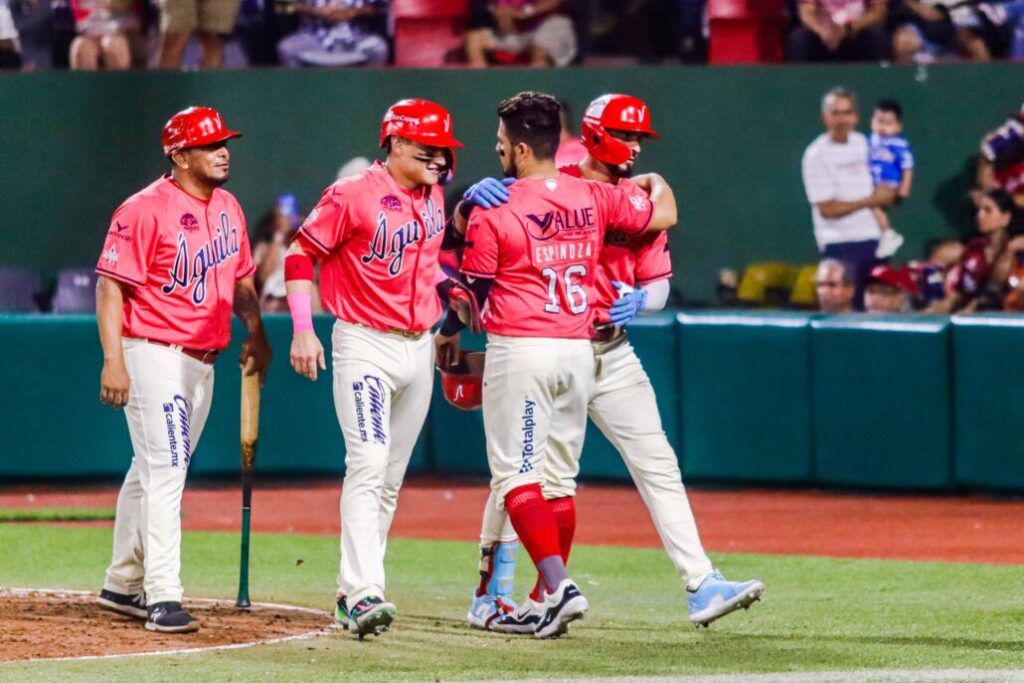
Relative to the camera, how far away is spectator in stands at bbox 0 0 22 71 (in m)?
12.1

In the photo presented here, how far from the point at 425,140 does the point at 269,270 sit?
5.74m

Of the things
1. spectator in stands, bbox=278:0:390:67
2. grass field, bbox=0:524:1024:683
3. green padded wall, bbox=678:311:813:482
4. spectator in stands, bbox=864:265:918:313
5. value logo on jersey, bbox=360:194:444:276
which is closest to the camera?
grass field, bbox=0:524:1024:683

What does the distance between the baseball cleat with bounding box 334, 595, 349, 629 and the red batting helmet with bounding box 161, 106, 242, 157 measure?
168cm

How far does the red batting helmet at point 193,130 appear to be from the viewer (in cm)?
644

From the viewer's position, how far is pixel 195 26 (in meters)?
12.2

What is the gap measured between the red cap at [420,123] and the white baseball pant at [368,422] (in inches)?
27.3

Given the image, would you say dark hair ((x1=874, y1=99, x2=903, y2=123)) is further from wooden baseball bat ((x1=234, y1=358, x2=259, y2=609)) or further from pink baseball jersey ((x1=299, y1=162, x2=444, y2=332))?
wooden baseball bat ((x1=234, y1=358, x2=259, y2=609))

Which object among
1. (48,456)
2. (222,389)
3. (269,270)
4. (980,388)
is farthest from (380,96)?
(980,388)

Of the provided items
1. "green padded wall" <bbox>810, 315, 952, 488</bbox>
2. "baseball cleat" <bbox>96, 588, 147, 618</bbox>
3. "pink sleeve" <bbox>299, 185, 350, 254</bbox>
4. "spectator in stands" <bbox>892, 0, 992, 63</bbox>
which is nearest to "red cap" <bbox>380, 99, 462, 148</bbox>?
"pink sleeve" <bbox>299, 185, 350, 254</bbox>

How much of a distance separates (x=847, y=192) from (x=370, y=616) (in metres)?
6.40

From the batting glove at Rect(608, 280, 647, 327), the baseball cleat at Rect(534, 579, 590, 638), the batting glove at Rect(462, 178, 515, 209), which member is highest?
the batting glove at Rect(462, 178, 515, 209)

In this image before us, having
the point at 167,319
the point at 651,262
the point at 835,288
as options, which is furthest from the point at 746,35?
the point at 167,319

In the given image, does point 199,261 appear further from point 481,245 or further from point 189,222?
point 481,245

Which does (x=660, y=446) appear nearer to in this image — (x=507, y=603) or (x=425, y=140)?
(x=507, y=603)
